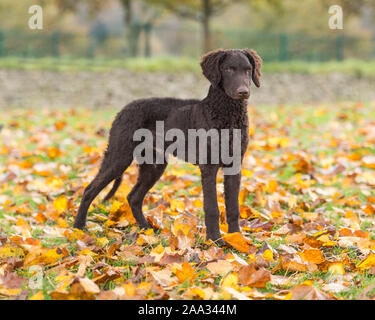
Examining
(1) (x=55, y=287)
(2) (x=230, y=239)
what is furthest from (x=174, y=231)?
(1) (x=55, y=287)

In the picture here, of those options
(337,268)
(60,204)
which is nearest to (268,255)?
(337,268)

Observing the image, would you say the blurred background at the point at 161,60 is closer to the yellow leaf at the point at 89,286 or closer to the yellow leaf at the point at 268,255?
the yellow leaf at the point at 268,255

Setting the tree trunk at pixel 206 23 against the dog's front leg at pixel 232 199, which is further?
the tree trunk at pixel 206 23

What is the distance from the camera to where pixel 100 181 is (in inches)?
150

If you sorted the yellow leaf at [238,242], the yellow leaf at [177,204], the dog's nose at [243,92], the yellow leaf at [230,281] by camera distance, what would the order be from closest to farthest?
the yellow leaf at [230,281]
the dog's nose at [243,92]
the yellow leaf at [238,242]
the yellow leaf at [177,204]

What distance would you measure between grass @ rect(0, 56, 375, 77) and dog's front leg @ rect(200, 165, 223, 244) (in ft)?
49.6

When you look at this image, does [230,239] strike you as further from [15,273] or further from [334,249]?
[15,273]

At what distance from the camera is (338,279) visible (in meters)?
2.77

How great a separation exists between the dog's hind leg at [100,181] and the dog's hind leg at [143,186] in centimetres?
27

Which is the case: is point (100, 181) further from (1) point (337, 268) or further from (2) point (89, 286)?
(1) point (337, 268)

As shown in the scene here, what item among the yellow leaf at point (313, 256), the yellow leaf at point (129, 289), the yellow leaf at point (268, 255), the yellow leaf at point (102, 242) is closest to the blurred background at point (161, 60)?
the yellow leaf at point (102, 242)

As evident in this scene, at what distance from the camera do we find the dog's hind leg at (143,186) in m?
3.94

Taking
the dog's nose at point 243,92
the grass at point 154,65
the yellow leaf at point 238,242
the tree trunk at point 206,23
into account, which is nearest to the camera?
the dog's nose at point 243,92

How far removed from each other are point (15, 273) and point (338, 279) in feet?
6.49
